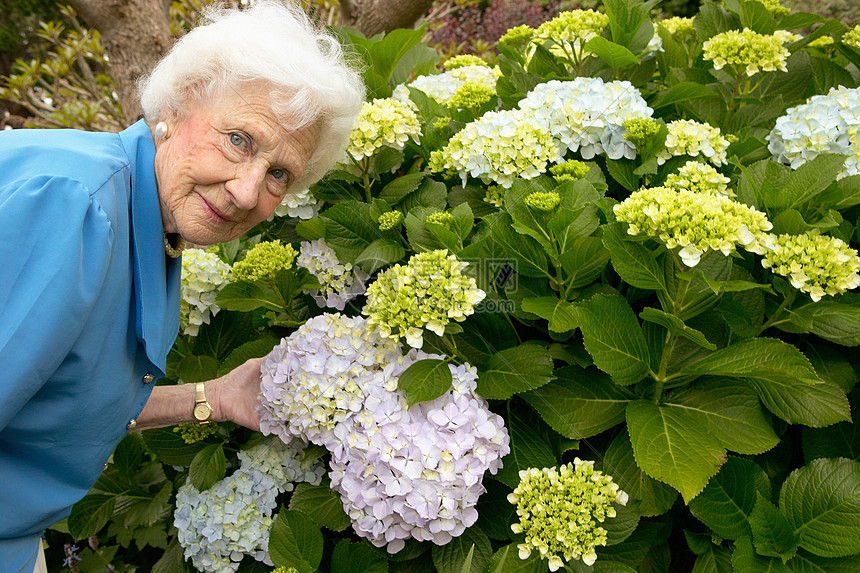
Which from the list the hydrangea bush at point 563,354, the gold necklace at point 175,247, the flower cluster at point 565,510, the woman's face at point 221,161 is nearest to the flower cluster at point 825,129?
the hydrangea bush at point 563,354

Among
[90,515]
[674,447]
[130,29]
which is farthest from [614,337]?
[130,29]

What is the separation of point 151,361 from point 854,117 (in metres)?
2.02

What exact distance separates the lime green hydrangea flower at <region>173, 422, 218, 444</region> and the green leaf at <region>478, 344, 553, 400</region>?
873mm

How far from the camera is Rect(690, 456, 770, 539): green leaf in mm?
1559

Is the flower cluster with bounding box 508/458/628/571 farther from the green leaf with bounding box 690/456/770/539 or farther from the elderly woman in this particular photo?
the elderly woman

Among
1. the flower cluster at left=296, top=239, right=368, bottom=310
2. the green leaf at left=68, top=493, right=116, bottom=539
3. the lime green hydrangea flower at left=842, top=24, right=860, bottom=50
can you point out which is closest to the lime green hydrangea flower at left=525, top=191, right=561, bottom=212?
the flower cluster at left=296, top=239, right=368, bottom=310

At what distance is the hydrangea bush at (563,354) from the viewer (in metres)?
1.47

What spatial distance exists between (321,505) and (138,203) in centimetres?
89

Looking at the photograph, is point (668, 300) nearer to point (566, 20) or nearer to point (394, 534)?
point (394, 534)

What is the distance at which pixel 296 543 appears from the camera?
170cm

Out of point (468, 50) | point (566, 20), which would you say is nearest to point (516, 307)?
point (566, 20)

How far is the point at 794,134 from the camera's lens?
77.4 inches

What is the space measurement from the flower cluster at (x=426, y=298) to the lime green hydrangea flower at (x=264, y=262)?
17.1 inches

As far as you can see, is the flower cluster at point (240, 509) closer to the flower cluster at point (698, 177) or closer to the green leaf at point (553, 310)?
the green leaf at point (553, 310)
